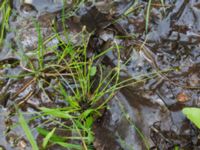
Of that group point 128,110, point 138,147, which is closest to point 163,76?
point 128,110

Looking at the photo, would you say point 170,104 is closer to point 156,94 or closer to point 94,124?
point 156,94

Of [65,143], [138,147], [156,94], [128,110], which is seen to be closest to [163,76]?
[156,94]

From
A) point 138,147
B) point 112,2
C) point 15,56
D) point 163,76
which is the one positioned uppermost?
point 112,2

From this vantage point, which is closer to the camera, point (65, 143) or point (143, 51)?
point (65, 143)

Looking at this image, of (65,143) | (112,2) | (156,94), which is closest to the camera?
(65,143)

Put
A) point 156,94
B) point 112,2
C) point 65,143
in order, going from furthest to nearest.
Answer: point 112,2
point 156,94
point 65,143

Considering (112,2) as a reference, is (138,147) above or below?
below
